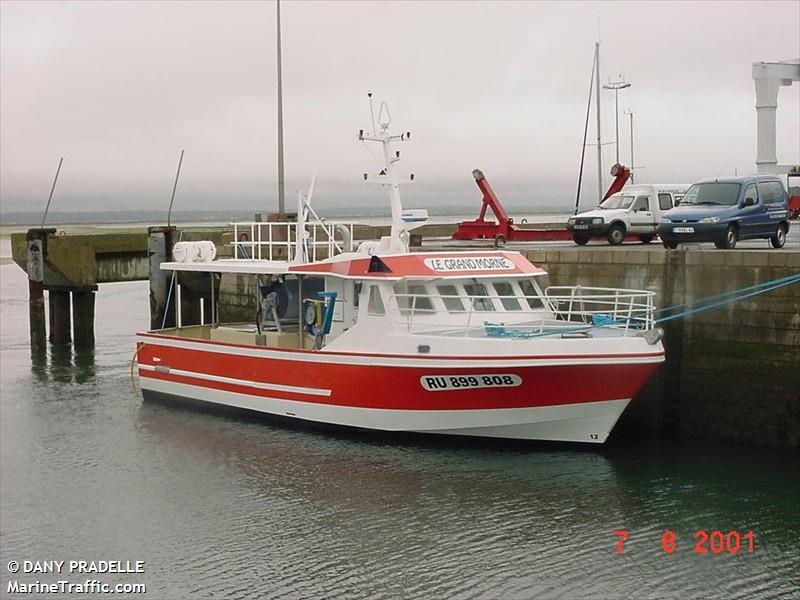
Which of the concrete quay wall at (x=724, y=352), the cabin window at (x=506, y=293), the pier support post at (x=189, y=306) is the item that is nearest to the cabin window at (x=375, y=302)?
the cabin window at (x=506, y=293)

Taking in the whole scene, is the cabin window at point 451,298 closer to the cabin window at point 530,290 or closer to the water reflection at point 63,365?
the cabin window at point 530,290

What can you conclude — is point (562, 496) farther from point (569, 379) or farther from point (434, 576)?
point (434, 576)

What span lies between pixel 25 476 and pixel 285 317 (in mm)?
5278

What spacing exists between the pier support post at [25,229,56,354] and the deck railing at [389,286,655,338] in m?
14.5

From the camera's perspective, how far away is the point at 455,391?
15.4 m

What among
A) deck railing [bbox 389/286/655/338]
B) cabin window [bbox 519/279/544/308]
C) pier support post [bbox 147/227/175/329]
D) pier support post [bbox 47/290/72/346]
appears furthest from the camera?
pier support post [bbox 47/290/72/346]

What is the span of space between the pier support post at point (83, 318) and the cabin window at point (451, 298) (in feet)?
49.6

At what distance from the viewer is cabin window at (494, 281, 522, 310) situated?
1680 centimetres

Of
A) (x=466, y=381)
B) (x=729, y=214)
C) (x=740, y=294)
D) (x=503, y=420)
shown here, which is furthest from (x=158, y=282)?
(x=740, y=294)

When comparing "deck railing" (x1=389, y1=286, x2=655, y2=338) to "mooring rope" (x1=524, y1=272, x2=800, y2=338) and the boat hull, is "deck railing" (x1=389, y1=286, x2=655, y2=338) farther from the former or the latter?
the boat hull

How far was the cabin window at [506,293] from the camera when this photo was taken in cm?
1680

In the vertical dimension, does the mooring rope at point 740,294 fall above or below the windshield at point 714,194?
below

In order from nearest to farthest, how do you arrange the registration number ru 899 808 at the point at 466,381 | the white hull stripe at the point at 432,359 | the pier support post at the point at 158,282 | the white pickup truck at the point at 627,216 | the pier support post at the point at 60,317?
the white hull stripe at the point at 432,359 < the registration number ru 899 808 at the point at 466,381 < the pier support post at the point at 158,282 < the white pickup truck at the point at 627,216 < the pier support post at the point at 60,317

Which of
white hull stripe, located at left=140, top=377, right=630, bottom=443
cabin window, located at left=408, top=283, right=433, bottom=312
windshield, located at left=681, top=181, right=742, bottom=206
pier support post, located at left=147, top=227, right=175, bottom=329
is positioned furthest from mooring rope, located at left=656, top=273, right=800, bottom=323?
pier support post, located at left=147, top=227, right=175, bottom=329
